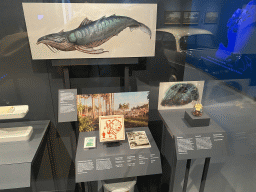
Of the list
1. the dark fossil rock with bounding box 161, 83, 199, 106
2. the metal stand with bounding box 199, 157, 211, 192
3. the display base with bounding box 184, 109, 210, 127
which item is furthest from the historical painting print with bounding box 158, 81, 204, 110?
the metal stand with bounding box 199, 157, 211, 192

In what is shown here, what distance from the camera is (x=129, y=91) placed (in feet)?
6.47

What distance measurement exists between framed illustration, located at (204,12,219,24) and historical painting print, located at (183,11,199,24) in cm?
11

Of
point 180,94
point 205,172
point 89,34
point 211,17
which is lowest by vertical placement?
point 205,172

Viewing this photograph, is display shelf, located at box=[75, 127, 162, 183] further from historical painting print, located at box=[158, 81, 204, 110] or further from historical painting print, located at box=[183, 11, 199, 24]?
historical painting print, located at box=[183, 11, 199, 24]

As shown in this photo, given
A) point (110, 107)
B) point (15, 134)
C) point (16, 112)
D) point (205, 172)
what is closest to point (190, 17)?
point (110, 107)

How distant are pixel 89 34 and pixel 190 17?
36.1 inches

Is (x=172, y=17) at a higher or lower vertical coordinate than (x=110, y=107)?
higher

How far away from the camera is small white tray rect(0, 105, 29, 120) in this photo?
65.8 inches

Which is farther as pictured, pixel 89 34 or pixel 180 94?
pixel 180 94

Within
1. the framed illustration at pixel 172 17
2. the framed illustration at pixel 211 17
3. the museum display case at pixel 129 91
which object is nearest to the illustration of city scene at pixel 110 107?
the museum display case at pixel 129 91

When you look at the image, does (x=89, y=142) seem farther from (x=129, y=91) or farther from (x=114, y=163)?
(x=129, y=91)

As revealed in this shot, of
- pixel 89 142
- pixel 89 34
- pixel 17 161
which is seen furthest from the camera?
pixel 89 142

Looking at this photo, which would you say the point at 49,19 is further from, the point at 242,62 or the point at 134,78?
the point at 242,62

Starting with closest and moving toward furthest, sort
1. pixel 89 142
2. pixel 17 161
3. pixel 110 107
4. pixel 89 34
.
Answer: pixel 17 161 → pixel 89 34 → pixel 89 142 → pixel 110 107
